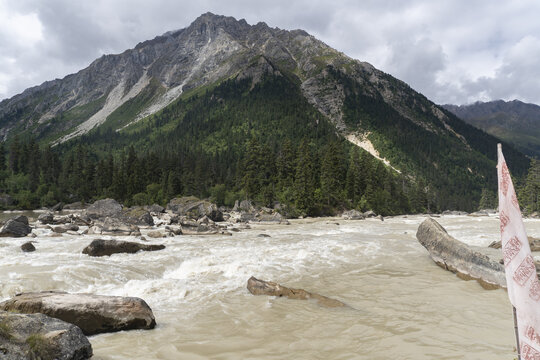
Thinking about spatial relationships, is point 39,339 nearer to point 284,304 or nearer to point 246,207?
point 284,304

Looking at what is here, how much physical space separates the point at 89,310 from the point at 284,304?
5.65 meters

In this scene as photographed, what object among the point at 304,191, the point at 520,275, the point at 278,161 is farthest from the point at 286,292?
the point at 278,161

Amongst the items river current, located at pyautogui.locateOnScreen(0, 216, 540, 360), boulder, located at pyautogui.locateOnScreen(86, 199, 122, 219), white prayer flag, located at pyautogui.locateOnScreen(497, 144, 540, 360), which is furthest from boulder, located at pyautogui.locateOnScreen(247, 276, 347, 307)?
boulder, located at pyautogui.locateOnScreen(86, 199, 122, 219)

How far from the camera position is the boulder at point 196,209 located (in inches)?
1995

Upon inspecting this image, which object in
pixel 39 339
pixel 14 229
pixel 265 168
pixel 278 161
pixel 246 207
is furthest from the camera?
pixel 278 161

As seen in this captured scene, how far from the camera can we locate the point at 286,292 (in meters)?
10.7

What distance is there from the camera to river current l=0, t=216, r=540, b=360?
22.1 feet

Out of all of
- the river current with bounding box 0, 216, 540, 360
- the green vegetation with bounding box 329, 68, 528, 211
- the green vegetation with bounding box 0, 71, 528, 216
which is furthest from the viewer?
the green vegetation with bounding box 329, 68, 528, 211

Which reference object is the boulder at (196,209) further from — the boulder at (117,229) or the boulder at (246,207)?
the boulder at (117,229)

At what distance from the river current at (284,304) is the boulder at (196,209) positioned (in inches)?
1244

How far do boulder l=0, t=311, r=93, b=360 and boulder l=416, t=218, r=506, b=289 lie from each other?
1351 cm

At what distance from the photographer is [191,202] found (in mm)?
59344

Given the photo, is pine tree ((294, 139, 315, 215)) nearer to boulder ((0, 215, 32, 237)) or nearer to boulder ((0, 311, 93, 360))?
boulder ((0, 215, 32, 237))

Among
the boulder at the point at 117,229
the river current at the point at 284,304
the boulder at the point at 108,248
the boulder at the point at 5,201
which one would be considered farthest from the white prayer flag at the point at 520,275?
the boulder at the point at 5,201
